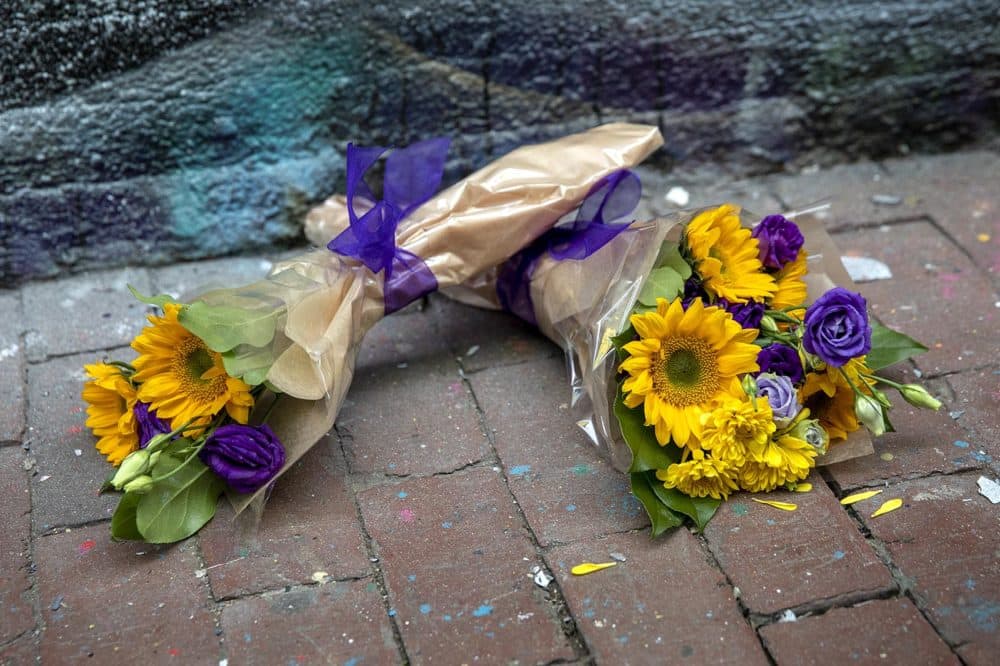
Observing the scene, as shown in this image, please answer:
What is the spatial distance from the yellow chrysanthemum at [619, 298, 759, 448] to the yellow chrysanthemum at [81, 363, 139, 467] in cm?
93

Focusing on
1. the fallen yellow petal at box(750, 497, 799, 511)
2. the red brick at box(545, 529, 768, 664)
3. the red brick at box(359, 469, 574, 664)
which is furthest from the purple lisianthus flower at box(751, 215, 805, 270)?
the red brick at box(359, 469, 574, 664)

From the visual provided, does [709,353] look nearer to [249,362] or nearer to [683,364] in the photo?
[683,364]

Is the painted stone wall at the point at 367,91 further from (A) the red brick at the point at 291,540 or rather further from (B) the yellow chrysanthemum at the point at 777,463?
(B) the yellow chrysanthemum at the point at 777,463

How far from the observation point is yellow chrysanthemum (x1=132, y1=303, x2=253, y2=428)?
1.87m

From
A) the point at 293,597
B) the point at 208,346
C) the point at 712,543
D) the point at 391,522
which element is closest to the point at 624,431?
the point at 712,543

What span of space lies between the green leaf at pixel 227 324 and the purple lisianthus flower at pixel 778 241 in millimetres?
972

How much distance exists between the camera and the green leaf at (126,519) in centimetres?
179

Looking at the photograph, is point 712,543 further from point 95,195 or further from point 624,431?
point 95,195

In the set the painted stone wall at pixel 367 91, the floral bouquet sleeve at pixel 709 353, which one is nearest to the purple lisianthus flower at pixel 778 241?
the floral bouquet sleeve at pixel 709 353

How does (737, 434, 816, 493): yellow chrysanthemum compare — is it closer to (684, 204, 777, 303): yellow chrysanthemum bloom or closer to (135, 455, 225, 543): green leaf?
(684, 204, 777, 303): yellow chrysanthemum bloom

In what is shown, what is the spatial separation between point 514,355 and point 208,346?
2.43ft

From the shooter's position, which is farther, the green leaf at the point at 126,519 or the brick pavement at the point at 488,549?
the green leaf at the point at 126,519

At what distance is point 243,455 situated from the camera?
181 centimetres

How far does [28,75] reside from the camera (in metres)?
2.39
